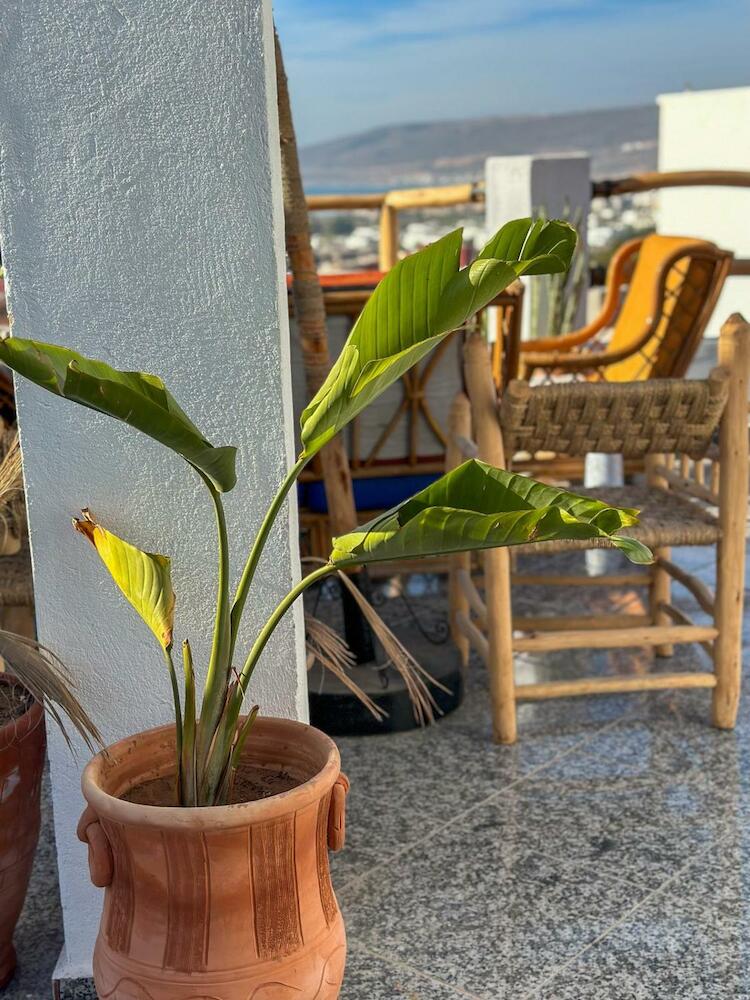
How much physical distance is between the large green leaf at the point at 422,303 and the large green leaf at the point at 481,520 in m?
0.13

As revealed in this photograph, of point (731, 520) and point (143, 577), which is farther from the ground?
point (143, 577)

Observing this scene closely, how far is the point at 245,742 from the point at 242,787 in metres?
0.06

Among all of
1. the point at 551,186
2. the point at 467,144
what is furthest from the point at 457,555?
the point at 467,144

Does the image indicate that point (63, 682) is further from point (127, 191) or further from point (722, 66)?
point (722, 66)

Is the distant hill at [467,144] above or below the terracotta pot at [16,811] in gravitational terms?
above

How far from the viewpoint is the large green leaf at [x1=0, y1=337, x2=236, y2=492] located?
115 cm

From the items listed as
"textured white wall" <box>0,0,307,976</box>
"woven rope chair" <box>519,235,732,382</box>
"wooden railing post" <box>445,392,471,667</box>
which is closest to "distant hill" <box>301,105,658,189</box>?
"woven rope chair" <box>519,235,732,382</box>

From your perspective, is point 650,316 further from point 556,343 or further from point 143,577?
point 143,577

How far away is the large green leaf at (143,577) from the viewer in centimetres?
137

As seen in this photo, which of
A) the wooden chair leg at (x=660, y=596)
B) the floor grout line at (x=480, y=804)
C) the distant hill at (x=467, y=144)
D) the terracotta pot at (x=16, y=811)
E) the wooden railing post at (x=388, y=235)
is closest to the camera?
the terracotta pot at (x=16, y=811)

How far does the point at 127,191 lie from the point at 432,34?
1746 centimetres

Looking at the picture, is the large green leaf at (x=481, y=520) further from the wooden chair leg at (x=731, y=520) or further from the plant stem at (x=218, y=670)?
the wooden chair leg at (x=731, y=520)

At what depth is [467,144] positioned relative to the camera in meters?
19.1

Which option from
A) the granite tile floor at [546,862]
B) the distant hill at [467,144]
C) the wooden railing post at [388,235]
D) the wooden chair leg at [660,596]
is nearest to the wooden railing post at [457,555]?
the granite tile floor at [546,862]
